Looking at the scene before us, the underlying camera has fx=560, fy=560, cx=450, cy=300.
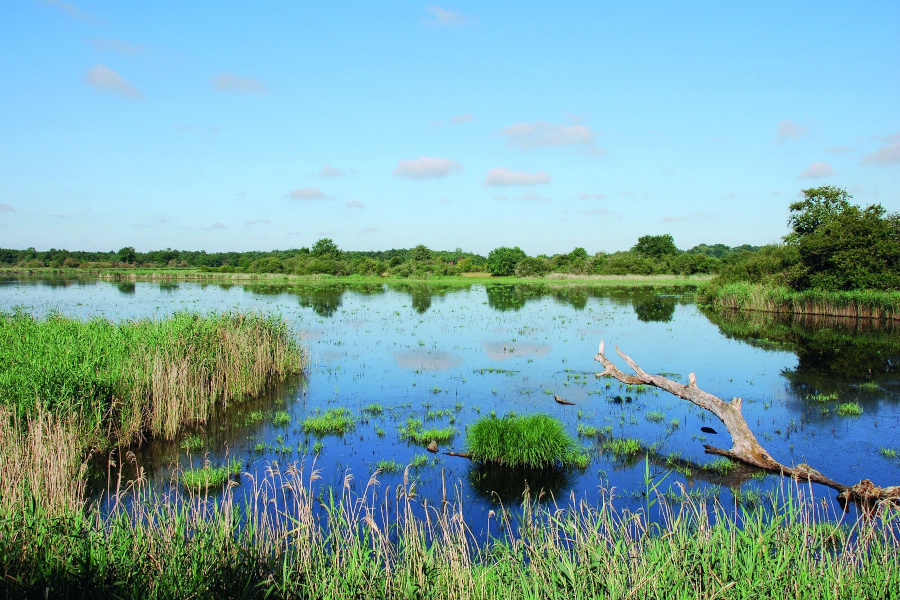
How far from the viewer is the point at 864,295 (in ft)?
104

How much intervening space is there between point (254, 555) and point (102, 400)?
758 centimetres

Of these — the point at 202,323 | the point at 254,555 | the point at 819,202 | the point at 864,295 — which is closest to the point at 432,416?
the point at 202,323

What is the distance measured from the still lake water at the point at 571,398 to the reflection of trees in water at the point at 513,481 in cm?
4

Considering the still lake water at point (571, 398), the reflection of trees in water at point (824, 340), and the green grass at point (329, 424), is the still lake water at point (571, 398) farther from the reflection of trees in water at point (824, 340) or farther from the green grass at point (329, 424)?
the green grass at point (329, 424)

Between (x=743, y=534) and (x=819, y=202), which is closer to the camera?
(x=743, y=534)

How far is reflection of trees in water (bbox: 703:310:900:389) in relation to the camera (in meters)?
19.3

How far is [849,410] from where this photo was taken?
1406cm

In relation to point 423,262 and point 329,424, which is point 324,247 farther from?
point 329,424

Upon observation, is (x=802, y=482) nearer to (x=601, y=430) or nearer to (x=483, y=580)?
(x=601, y=430)

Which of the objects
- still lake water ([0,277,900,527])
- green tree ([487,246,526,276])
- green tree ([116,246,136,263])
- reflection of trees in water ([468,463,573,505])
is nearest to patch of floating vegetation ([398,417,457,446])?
still lake water ([0,277,900,527])

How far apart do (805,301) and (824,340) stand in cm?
1179

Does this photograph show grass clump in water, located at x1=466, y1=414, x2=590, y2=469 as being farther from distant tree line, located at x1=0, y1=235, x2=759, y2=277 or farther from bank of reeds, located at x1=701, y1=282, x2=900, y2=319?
distant tree line, located at x1=0, y1=235, x2=759, y2=277

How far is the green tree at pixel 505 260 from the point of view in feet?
319

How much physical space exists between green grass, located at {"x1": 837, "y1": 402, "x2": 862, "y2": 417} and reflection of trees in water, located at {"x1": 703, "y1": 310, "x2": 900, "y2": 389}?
330 cm
